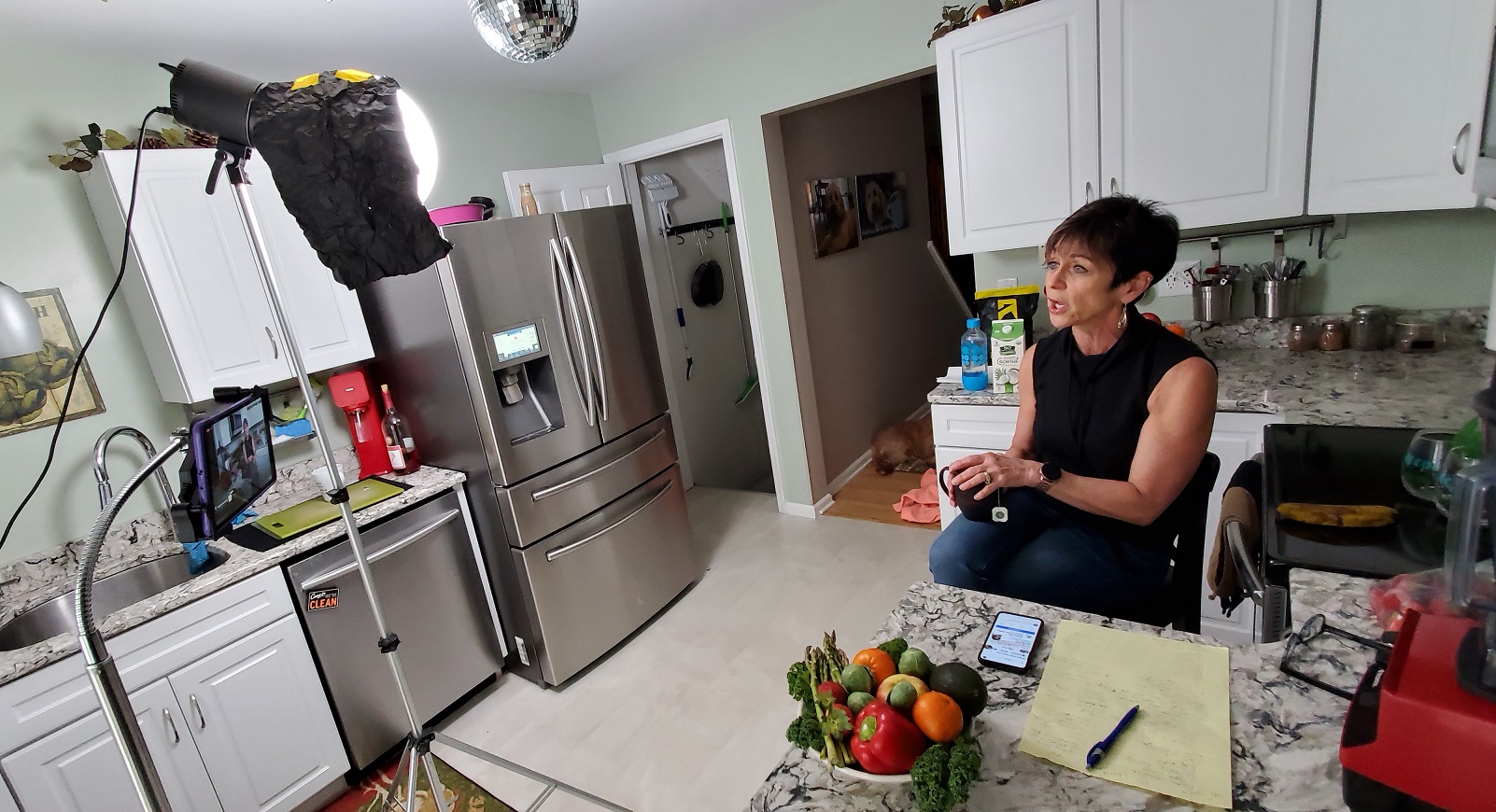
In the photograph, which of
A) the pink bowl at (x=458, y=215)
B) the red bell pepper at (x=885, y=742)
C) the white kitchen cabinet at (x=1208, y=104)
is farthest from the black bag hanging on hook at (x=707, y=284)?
the red bell pepper at (x=885, y=742)

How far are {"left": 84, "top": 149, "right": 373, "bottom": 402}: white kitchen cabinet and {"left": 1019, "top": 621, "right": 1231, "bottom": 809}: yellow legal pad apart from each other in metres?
2.10

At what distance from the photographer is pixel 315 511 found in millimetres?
2139

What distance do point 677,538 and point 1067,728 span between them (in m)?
2.20

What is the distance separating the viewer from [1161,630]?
0.94m

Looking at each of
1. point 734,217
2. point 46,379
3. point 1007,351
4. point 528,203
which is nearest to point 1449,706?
point 1007,351

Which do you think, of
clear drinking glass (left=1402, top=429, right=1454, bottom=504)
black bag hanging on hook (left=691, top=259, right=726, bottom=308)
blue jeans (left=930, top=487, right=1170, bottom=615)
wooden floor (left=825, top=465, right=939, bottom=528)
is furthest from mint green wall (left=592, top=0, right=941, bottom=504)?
clear drinking glass (left=1402, top=429, right=1454, bottom=504)

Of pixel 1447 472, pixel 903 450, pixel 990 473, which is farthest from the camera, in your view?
pixel 903 450

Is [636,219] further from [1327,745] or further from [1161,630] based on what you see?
[1327,745]

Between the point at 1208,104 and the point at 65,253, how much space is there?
334cm

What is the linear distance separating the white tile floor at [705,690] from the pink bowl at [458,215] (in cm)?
168

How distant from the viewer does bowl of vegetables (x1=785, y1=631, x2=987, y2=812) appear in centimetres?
67

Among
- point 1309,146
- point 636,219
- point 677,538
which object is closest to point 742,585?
point 677,538

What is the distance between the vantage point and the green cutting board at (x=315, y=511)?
2.02 m

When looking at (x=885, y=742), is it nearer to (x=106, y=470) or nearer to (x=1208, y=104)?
(x=1208, y=104)
